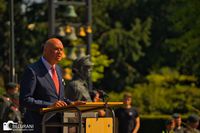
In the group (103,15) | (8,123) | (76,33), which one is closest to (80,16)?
(103,15)

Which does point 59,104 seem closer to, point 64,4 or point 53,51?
point 53,51

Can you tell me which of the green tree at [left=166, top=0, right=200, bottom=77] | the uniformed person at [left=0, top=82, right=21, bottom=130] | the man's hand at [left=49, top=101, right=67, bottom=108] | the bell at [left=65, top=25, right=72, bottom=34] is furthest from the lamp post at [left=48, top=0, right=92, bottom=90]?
the green tree at [left=166, top=0, right=200, bottom=77]

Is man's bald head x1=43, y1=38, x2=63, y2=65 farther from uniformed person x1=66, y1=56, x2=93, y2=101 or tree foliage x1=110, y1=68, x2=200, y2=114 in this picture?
tree foliage x1=110, y1=68, x2=200, y2=114

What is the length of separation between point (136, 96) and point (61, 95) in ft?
104

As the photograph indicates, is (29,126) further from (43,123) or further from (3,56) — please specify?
(3,56)

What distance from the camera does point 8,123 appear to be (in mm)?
11945

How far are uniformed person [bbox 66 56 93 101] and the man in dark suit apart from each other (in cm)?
228

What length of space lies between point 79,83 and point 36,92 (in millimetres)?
2634

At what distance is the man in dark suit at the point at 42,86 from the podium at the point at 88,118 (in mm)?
147

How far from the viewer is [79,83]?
35.7ft

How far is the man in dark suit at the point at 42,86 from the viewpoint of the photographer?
8133 millimetres

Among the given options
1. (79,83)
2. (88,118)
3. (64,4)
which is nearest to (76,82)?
(79,83)

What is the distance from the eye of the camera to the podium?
25.1 ft

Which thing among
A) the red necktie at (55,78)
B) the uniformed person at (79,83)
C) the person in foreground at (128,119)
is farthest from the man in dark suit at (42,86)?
the person in foreground at (128,119)
